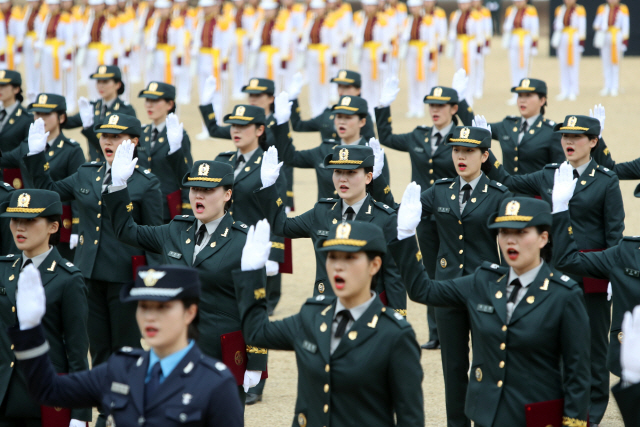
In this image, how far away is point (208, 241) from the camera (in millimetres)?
5051

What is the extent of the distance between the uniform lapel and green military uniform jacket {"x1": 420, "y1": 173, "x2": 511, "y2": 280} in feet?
5.48

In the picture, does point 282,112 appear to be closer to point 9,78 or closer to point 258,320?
point 9,78

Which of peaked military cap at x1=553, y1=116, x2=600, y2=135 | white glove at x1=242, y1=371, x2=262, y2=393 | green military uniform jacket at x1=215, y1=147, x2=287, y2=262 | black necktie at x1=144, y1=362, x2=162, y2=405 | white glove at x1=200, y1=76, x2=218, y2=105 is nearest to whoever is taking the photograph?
black necktie at x1=144, y1=362, x2=162, y2=405

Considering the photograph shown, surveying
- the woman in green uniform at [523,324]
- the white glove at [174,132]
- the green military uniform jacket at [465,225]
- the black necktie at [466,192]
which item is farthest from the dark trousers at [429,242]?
the woman in green uniform at [523,324]

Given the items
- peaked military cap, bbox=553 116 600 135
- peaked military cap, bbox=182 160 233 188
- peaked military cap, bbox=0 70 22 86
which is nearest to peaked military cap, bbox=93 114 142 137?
peaked military cap, bbox=182 160 233 188

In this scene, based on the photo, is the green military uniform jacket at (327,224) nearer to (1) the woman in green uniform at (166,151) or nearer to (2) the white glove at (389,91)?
(1) the woman in green uniform at (166,151)

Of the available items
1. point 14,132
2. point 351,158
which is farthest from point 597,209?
point 14,132

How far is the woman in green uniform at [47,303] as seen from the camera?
4.34 meters

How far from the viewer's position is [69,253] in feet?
25.5

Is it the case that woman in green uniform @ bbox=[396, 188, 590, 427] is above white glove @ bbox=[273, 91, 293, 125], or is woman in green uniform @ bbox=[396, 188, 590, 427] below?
below

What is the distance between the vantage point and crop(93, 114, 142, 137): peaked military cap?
21.3 ft

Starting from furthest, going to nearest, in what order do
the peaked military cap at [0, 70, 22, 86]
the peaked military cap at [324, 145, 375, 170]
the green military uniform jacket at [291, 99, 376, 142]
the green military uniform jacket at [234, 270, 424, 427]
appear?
the green military uniform jacket at [291, 99, 376, 142] → the peaked military cap at [0, 70, 22, 86] → the peaked military cap at [324, 145, 375, 170] → the green military uniform jacket at [234, 270, 424, 427]

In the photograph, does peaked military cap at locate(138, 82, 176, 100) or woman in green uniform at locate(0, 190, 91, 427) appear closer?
woman in green uniform at locate(0, 190, 91, 427)

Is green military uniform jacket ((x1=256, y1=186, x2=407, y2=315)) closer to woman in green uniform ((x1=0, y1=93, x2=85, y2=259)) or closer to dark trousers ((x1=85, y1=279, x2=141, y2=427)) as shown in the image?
dark trousers ((x1=85, y1=279, x2=141, y2=427))
